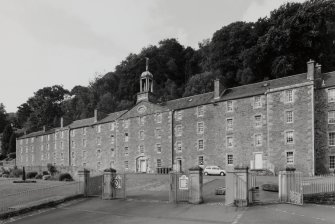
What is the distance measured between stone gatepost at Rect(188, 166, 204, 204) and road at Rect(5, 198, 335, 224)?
580mm

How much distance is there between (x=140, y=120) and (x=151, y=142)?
433 cm

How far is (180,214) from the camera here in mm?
17359

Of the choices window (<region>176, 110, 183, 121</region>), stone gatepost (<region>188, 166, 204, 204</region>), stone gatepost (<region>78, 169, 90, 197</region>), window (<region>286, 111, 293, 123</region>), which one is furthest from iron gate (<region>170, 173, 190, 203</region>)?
window (<region>176, 110, 183, 121</region>)

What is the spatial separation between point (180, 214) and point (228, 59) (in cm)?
5394

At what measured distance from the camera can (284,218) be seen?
1552cm

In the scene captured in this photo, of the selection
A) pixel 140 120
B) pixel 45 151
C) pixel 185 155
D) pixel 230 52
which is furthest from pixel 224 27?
pixel 45 151

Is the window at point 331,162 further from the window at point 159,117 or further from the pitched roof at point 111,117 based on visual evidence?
the pitched roof at point 111,117

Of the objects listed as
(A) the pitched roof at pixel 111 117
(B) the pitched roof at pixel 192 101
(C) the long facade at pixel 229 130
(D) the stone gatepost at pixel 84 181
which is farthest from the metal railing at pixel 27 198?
(A) the pitched roof at pixel 111 117

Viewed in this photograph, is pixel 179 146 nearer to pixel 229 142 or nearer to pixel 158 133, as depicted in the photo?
pixel 158 133

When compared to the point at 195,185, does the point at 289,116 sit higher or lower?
higher

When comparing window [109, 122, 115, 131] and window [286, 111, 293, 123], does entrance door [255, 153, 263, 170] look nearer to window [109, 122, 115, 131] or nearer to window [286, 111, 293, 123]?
window [286, 111, 293, 123]

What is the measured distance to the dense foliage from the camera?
56.2 meters

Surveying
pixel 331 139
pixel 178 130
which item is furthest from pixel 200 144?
pixel 331 139

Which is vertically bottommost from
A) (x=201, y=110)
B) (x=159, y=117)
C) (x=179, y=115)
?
(x=159, y=117)
